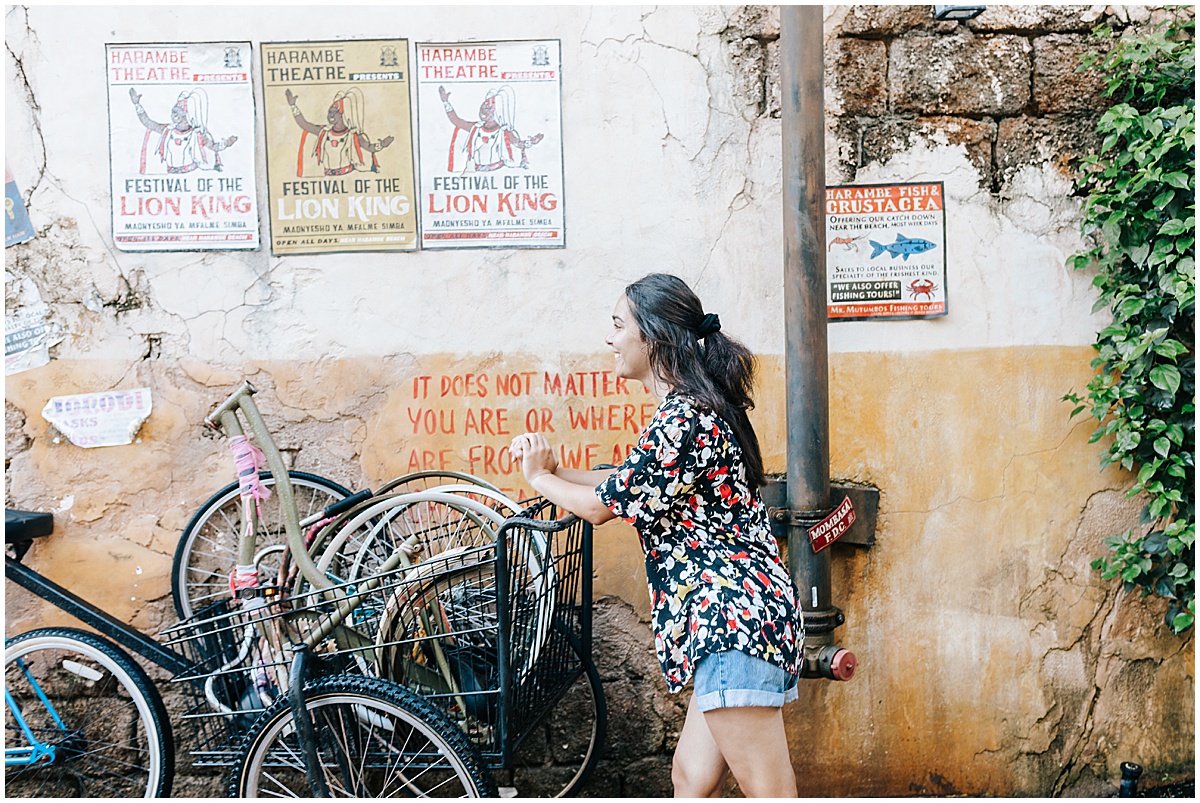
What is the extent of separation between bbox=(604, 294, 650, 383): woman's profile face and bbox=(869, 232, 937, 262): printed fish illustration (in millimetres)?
1340

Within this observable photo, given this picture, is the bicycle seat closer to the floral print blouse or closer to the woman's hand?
the woman's hand

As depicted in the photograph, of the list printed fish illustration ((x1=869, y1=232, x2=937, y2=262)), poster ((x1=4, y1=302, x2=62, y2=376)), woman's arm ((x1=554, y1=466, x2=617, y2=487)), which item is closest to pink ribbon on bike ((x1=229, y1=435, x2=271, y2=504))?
poster ((x1=4, y1=302, x2=62, y2=376))

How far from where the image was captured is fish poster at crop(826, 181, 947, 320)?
11.4ft

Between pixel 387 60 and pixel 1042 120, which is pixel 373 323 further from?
pixel 1042 120

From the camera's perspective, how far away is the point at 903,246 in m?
3.48

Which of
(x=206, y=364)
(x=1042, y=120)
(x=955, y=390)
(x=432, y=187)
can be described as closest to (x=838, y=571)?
(x=955, y=390)

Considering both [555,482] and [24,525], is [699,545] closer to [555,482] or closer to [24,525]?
[555,482]

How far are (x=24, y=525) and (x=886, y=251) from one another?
3135mm

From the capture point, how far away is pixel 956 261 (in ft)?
11.5

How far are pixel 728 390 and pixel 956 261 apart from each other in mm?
1475

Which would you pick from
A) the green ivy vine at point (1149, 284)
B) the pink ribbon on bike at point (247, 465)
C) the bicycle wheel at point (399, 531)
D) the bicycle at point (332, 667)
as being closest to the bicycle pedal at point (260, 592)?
the bicycle at point (332, 667)

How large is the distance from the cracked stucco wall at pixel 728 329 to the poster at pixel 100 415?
0.04m

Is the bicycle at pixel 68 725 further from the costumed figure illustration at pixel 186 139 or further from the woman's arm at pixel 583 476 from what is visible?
the woman's arm at pixel 583 476

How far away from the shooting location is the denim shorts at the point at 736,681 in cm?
229
